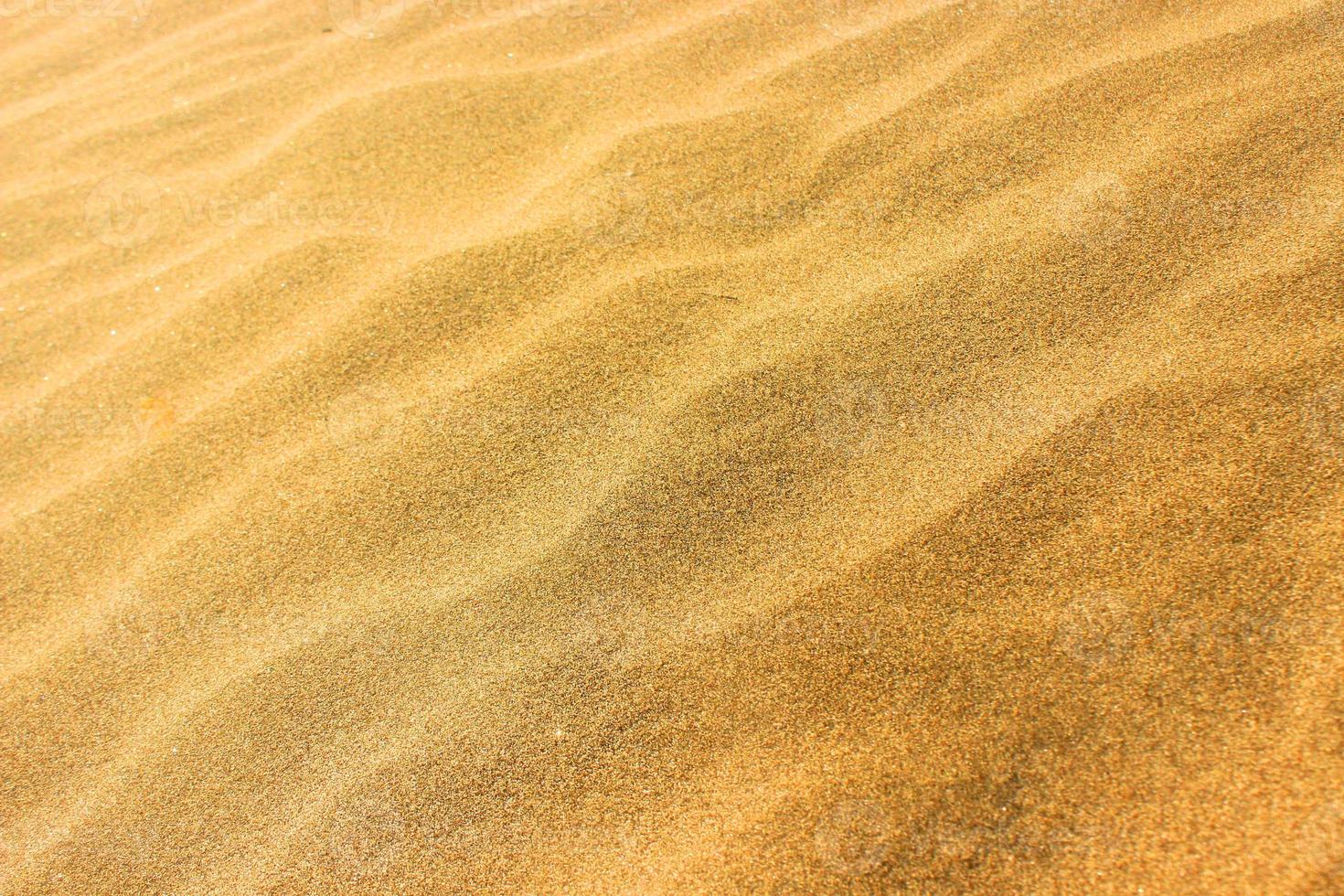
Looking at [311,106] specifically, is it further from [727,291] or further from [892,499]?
[892,499]

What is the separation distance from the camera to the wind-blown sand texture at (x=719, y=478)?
2.98 ft

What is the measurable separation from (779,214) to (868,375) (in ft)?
1.30

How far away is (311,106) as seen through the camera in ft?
6.51

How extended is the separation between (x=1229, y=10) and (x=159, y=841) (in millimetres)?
2144

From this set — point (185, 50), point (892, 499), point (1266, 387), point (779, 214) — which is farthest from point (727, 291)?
point (185, 50)

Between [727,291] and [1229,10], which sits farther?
[1229,10]

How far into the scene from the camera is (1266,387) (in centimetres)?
108

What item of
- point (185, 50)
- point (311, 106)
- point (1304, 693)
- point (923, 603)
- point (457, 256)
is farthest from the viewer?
point (185, 50)

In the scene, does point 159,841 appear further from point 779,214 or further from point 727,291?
point 779,214

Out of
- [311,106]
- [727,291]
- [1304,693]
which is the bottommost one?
[1304,693]

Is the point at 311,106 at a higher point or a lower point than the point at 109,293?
higher

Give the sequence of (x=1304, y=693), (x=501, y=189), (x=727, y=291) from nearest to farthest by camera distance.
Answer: (x=1304, y=693), (x=727, y=291), (x=501, y=189)

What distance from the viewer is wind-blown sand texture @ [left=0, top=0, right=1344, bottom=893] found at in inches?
35.8

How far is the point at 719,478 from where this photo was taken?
46.6 inches
